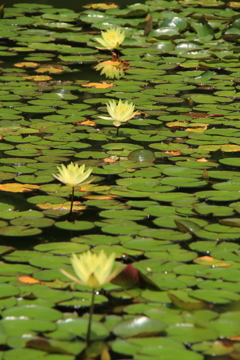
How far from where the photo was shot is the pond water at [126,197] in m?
1.90

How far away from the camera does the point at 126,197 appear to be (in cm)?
286

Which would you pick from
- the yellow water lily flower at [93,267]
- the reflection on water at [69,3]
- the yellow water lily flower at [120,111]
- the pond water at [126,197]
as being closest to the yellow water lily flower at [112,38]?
the pond water at [126,197]

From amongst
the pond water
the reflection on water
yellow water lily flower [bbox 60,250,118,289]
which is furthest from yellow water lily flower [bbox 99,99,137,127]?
the reflection on water

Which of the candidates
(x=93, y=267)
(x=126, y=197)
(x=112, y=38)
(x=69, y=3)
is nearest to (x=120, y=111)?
(x=126, y=197)

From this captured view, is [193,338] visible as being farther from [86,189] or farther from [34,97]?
[34,97]

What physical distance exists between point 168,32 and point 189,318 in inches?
166

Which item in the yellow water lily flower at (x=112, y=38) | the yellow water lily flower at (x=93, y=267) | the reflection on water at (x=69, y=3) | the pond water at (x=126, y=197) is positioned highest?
the reflection on water at (x=69, y=3)

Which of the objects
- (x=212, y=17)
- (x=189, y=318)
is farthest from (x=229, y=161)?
(x=212, y=17)

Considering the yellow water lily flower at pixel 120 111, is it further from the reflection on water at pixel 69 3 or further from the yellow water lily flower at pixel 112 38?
the reflection on water at pixel 69 3

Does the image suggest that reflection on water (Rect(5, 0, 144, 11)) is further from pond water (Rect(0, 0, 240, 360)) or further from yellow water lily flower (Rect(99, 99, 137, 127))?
yellow water lily flower (Rect(99, 99, 137, 127))

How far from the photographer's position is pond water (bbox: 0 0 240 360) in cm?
190

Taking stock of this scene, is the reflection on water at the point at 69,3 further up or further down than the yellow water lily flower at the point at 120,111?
further up

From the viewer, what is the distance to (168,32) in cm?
584

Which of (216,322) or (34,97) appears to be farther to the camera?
(34,97)
